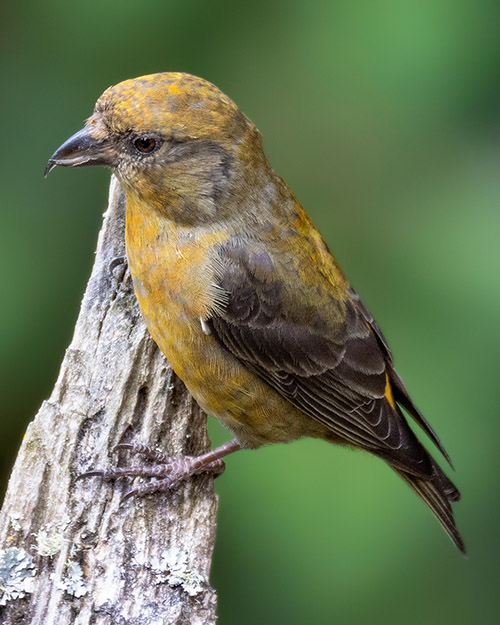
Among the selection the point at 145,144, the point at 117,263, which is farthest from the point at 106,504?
the point at 145,144

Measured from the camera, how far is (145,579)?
3.27m

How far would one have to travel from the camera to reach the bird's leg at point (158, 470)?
346 cm

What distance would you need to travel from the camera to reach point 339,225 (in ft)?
14.3

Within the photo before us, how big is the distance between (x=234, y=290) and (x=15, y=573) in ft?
3.96

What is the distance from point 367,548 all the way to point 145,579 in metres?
0.99

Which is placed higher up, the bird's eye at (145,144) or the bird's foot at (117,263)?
the bird's eye at (145,144)

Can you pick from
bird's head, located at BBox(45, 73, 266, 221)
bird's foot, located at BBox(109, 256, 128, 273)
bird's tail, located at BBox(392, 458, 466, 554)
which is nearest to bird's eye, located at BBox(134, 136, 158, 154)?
bird's head, located at BBox(45, 73, 266, 221)

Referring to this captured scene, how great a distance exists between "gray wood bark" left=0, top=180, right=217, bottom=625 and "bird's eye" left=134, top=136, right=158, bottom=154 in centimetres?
58

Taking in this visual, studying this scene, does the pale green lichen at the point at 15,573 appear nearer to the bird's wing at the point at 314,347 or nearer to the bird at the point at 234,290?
the bird at the point at 234,290

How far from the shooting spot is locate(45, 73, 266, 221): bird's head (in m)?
3.41

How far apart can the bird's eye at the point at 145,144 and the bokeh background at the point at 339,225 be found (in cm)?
77

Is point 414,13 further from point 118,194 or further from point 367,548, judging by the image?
point 367,548

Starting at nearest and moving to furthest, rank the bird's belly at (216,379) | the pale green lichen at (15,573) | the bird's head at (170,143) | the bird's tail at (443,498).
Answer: the pale green lichen at (15,573), the bird's head at (170,143), the bird's belly at (216,379), the bird's tail at (443,498)

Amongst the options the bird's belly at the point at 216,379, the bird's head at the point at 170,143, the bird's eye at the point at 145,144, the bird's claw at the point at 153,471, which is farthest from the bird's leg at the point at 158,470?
the bird's eye at the point at 145,144
